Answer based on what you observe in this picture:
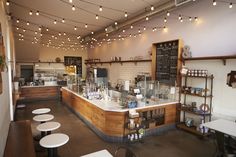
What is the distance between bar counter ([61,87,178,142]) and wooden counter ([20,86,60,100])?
4236mm

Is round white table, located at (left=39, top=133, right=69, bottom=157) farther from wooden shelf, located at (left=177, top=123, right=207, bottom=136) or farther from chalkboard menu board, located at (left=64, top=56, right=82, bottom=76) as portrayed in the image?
chalkboard menu board, located at (left=64, top=56, right=82, bottom=76)

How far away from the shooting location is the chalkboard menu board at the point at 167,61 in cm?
570

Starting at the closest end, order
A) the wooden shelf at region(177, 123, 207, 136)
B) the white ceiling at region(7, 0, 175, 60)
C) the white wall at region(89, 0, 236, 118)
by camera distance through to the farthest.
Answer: the white wall at region(89, 0, 236, 118), the wooden shelf at region(177, 123, 207, 136), the white ceiling at region(7, 0, 175, 60)

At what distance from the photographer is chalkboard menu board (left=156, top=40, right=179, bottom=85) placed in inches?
224

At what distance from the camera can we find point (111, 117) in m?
4.18

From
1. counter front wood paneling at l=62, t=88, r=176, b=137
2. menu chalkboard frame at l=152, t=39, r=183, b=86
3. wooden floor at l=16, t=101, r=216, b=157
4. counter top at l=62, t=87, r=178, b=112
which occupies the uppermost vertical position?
menu chalkboard frame at l=152, t=39, r=183, b=86

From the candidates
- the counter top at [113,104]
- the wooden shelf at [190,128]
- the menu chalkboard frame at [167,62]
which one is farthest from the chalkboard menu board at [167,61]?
the wooden shelf at [190,128]

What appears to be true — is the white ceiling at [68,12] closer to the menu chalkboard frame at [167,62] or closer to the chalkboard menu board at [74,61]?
the menu chalkboard frame at [167,62]

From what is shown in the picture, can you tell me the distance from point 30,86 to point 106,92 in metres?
5.77

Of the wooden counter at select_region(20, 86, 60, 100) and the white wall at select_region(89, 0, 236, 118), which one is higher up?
the white wall at select_region(89, 0, 236, 118)

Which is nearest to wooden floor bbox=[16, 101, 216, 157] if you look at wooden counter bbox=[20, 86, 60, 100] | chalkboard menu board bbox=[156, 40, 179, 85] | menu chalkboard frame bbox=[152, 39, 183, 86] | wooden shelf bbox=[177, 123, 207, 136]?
wooden shelf bbox=[177, 123, 207, 136]

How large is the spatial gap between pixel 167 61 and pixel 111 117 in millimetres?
3132

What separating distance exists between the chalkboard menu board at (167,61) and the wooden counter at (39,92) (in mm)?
6233

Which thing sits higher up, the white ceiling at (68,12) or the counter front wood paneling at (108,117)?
the white ceiling at (68,12)
